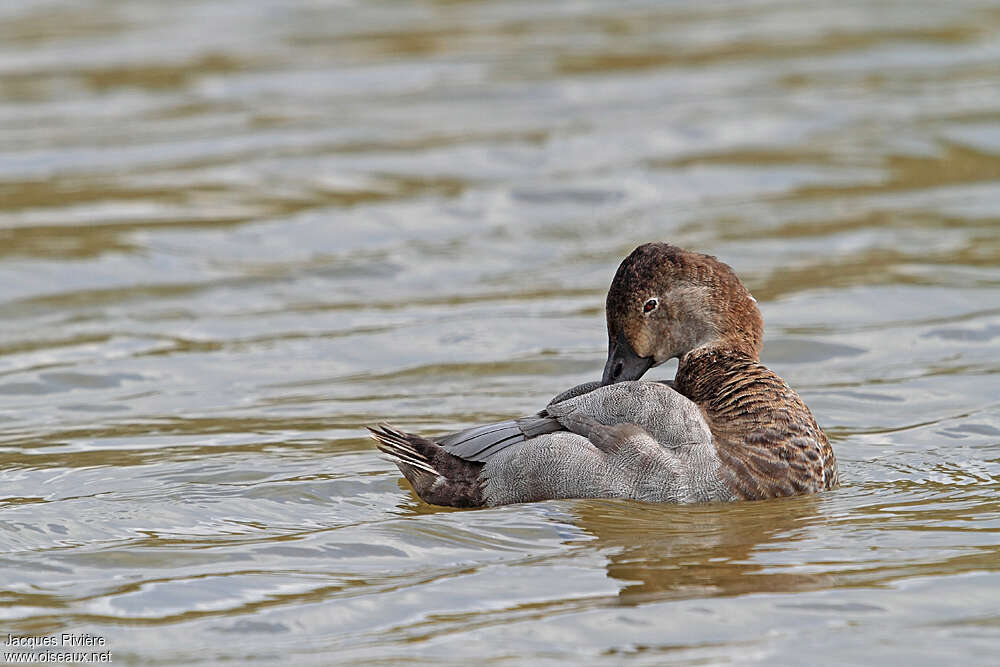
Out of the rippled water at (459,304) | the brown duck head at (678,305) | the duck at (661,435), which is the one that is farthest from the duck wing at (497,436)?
the brown duck head at (678,305)

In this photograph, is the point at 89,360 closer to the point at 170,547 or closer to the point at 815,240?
the point at 170,547

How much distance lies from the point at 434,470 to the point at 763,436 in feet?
4.74

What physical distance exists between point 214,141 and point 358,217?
2639mm

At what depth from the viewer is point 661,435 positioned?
22.9 ft

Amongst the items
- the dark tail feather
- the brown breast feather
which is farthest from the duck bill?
the dark tail feather

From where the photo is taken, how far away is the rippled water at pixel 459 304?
598cm

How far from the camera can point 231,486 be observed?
7496 mm

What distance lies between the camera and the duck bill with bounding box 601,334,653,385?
305 inches

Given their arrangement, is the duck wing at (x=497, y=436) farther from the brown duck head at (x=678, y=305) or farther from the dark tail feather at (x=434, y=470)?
the brown duck head at (x=678, y=305)

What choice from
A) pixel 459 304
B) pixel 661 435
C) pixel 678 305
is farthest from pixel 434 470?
pixel 459 304

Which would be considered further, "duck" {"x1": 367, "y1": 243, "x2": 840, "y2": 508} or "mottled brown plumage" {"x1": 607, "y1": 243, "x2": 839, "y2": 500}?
"mottled brown plumage" {"x1": 607, "y1": 243, "x2": 839, "y2": 500}

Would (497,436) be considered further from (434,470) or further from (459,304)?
(459,304)

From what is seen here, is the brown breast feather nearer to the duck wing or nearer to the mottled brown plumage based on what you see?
the mottled brown plumage

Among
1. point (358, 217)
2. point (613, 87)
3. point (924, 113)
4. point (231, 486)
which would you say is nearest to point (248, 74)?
point (613, 87)
